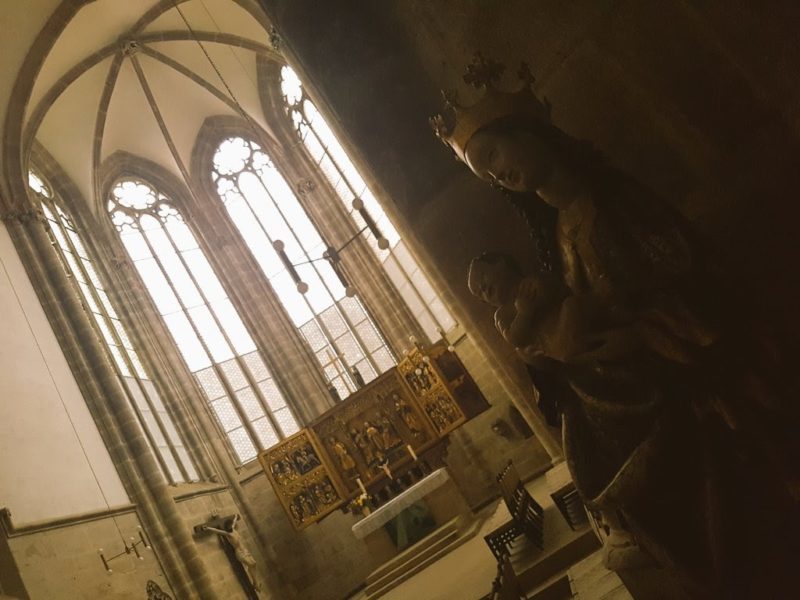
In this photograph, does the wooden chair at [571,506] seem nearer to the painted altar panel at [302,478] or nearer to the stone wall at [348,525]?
the painted altar panel at [302,478]

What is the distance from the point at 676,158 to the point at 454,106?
1.01m

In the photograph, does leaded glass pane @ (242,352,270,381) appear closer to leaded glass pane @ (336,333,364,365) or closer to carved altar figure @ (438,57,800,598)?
leaded glass pane @ (336,333,364,365)

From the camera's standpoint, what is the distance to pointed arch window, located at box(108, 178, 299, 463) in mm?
14062

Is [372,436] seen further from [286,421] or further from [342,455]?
[286,421]

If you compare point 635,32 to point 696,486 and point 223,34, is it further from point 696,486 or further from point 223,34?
point 223,34

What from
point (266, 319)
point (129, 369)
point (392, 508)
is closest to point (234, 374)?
point (266, 319)

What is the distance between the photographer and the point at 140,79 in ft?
45.4

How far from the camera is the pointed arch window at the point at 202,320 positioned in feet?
46.1

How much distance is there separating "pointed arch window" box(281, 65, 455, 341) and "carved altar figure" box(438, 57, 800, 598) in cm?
1069

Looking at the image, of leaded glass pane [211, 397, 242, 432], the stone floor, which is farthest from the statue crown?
leaded glass pane [211, 397, 242, 432]

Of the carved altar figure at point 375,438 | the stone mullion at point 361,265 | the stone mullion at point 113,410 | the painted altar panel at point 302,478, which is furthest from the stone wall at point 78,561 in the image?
the stone mullion at point 361,265

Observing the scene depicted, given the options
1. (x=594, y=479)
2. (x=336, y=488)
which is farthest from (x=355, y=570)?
(x=594, y=479)

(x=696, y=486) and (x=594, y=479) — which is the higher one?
(x=594, y=479)

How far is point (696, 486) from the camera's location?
7.30 feet
